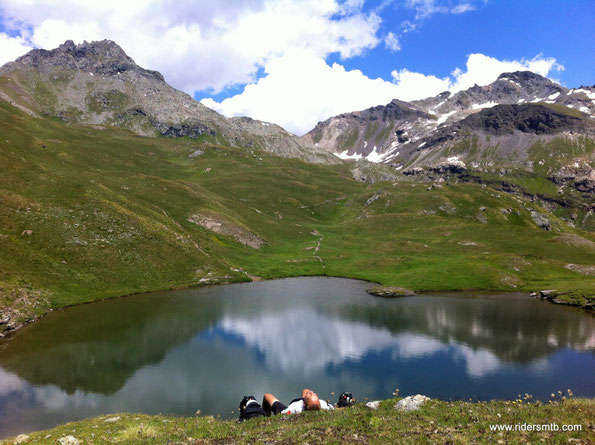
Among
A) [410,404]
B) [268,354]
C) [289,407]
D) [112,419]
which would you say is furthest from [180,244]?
[410,404]

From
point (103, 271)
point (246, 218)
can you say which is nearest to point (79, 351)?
point (103, 271)

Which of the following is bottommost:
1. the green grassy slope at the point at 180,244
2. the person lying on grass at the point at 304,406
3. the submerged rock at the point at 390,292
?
the person lying on grass at the point at 304,406

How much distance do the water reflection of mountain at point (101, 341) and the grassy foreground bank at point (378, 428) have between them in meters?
17.0

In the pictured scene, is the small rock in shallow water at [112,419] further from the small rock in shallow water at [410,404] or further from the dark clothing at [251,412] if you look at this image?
the small rock in shallow water at [410,404]

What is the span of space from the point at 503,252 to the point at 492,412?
4876 inches

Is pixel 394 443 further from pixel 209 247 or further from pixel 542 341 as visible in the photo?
pixel 209 247

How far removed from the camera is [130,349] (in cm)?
4991

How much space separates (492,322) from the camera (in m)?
67.1

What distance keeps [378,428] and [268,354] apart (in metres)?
32.5

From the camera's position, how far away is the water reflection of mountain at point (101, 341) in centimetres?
4144

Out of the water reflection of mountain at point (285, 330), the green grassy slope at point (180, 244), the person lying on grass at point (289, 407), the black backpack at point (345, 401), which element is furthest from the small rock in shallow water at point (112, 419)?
the green grassy slope at point (180, 244)

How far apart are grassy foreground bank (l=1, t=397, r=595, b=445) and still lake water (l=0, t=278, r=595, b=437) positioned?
9.76 metres

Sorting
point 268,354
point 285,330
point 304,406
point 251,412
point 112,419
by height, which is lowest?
point 268,354

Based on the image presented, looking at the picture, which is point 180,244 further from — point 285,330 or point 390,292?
point 390,292
